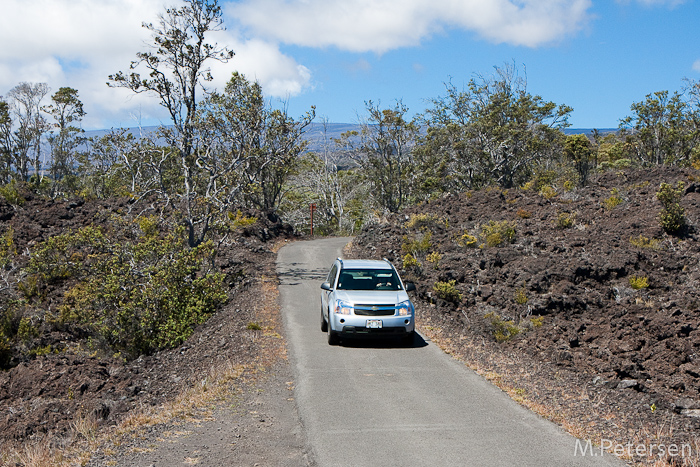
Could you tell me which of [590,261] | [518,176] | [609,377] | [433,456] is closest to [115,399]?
[433,456]

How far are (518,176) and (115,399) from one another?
34389 millimetres

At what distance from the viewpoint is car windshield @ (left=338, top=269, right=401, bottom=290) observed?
1265 centimetres

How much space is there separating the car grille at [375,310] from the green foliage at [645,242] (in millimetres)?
12281

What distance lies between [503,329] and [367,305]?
4567 millimetres

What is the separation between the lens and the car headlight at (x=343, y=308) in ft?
38.4

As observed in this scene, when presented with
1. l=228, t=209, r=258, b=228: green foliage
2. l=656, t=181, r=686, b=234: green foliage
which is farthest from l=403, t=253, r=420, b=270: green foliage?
l=228, t=209, r=258, b=228: green foliage

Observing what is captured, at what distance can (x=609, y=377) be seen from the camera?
10812mm

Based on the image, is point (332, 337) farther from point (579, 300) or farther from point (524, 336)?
point (579, 300)

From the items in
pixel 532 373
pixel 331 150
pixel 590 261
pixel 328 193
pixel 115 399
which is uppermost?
pixel 331 150

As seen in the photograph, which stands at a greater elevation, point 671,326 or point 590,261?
point 590,261

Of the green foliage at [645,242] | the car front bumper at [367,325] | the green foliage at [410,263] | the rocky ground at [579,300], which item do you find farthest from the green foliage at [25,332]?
the green foliage at [645,242]

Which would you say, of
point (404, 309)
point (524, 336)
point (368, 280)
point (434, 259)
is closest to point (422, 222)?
point (434, 259)

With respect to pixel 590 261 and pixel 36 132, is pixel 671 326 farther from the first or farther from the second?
pixel 36 132

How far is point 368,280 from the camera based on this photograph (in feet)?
42.0
